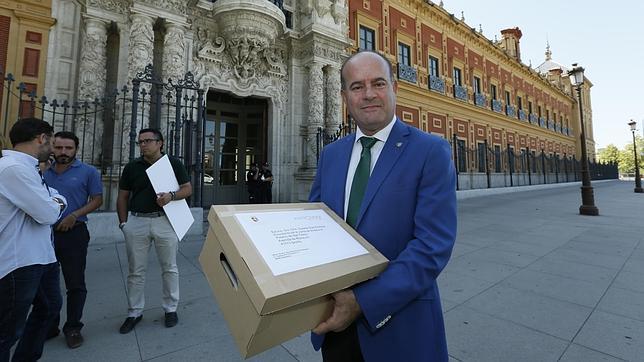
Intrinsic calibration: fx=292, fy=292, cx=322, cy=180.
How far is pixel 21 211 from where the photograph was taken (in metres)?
1.79

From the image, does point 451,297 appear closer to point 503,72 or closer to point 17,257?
point 17,257

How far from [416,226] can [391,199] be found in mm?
137

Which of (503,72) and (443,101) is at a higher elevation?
(503,72)

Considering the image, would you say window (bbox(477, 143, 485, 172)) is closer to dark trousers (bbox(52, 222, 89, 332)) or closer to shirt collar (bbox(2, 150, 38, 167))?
dark trousers (bbox(52, 222, 89, 332))

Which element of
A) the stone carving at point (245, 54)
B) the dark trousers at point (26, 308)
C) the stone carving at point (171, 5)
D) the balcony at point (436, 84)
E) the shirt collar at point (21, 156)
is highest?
the balcony at point (436, 84)

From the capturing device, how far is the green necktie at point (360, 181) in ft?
4.05

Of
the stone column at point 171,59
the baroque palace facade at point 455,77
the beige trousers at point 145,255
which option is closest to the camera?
the beige trousers at point 145,255

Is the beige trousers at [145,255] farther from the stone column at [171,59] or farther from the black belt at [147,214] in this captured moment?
the stone column at [171,59]

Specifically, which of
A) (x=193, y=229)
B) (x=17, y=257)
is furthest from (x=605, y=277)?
(x=193, y=229)

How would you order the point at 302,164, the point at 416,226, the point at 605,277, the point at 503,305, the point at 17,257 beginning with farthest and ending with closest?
1. the point at 302,164
2. the point at 605,277
3. the point at 503,305
4. the point at 17,257
5. the point at 416,226

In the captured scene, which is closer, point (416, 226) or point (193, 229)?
point (416, 226)

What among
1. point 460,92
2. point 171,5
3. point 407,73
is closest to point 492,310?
point 171,5

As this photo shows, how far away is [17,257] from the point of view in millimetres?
1738

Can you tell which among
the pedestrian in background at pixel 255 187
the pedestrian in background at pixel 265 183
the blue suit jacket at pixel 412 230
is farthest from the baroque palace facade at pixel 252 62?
the blue suit jacket at pixel 412 230
